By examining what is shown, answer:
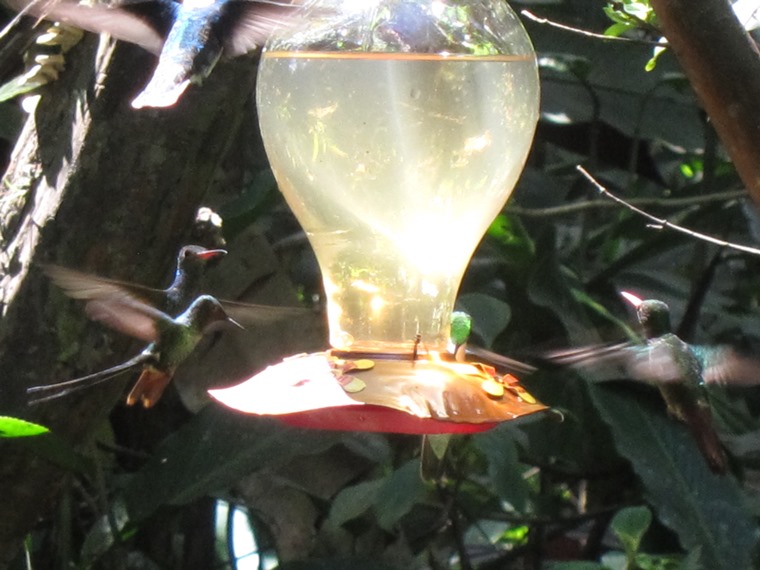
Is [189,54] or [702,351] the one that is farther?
[702,351]

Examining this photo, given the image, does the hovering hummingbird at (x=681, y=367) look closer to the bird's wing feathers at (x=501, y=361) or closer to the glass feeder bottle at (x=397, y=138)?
the bird's wing feathers at (x=501, y=361)

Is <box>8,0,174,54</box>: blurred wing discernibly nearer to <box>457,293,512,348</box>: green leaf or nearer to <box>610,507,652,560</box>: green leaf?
<box>457,293,512,348</box>: green leaf

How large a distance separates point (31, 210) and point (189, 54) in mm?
590

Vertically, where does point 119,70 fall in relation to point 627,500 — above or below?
above

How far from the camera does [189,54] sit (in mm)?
1672

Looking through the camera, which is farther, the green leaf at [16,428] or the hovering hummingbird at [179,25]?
the green leaf at [16,428]

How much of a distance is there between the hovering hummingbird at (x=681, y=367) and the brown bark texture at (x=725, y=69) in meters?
0.49

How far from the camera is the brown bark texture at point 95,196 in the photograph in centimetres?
204

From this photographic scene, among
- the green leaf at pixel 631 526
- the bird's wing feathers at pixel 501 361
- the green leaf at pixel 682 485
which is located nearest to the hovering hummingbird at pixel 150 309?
the bird's wing feathers at pixel 501 361

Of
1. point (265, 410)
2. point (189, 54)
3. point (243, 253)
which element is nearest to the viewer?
point (265, 410)

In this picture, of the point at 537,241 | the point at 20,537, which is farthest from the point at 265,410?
the point at 537,241

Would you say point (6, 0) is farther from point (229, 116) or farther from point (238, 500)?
point (238, 500)

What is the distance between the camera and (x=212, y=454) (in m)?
2.43

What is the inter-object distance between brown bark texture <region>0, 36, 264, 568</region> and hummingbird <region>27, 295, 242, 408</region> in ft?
1.36
